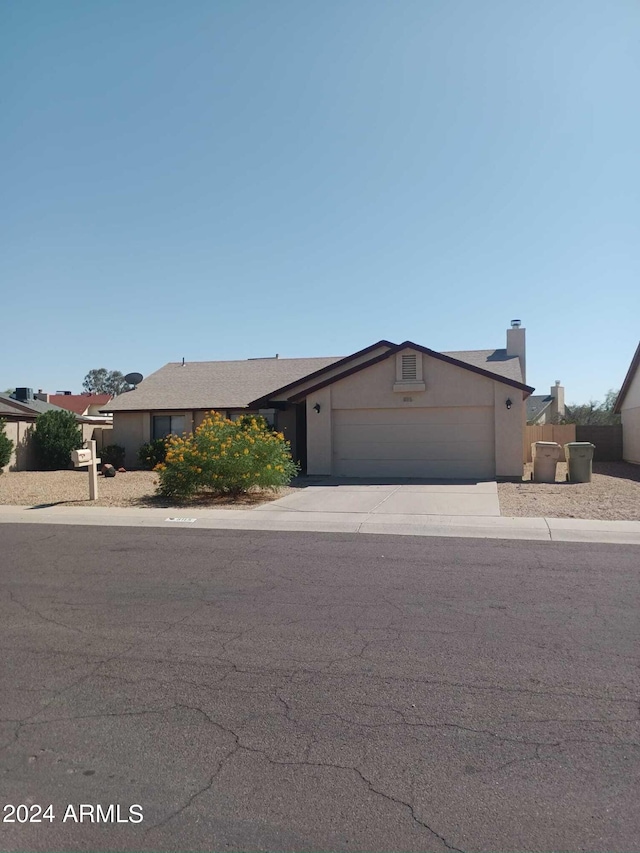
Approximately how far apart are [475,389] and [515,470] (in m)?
2.70

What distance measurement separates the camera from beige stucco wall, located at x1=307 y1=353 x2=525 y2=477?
2123cm

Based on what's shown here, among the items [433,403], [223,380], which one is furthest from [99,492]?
[223,380]

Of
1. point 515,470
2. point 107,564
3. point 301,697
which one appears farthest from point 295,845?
point 515,470

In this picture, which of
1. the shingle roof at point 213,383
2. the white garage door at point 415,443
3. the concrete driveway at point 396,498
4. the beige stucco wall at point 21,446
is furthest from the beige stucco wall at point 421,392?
the beige stucco wall at point 21,446

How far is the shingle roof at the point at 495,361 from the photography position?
25469mm

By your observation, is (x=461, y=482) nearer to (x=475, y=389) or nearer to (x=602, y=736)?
(x=475, y=389)

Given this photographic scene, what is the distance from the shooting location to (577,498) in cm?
1630

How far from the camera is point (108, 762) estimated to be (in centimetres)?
409

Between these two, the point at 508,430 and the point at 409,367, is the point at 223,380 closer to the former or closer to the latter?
the point at 409,367

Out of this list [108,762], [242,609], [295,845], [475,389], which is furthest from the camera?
Result: [475,389]

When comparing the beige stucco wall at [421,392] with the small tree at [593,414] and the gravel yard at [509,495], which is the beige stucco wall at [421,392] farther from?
the small tree at [593,414]

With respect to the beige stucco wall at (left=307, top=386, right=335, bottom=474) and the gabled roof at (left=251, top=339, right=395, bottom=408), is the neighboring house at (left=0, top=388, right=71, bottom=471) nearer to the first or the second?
the gabled roof at (left=251, top=339, right=395, bottom=408)

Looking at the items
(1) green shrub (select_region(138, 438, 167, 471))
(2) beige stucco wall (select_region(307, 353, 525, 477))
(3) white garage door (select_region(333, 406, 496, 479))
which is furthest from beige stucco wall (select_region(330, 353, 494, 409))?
(1) green shrub (select_region(138, 438, 167, 471))

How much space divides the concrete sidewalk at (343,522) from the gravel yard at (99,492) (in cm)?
117
